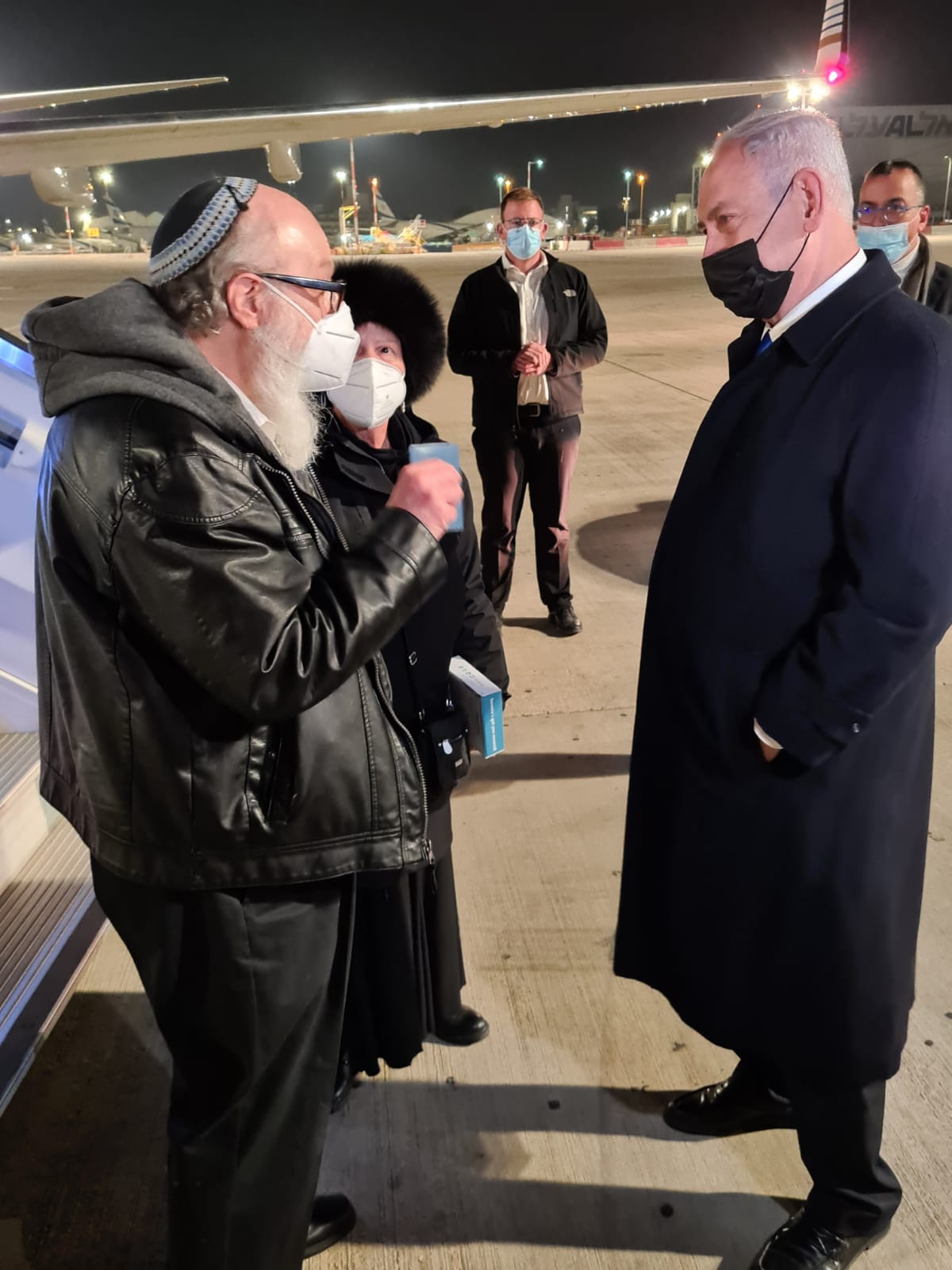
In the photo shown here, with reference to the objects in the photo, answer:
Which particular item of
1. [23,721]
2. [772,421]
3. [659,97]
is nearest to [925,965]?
[772,421]

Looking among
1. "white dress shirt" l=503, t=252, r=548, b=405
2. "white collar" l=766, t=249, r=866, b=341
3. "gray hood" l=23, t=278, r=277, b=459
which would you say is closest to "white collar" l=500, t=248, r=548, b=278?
"white dress shirt" l=503, t=252, r=548, b=405

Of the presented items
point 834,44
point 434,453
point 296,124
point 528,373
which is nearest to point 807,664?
point 434,453

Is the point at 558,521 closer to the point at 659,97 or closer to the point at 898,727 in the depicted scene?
the point at 898,727

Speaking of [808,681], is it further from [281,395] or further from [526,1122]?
[526,1122]

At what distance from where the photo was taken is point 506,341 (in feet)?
14.3

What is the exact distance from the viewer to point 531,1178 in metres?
1.91

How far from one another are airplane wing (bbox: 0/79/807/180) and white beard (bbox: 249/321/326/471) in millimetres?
5468

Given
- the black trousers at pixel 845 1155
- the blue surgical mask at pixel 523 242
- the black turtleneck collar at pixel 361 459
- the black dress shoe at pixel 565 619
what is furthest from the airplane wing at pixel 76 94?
the black trousers at pixel 845 1155

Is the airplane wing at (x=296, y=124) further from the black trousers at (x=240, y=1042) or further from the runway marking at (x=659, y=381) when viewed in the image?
the black trousers at (x=240, y=1042)

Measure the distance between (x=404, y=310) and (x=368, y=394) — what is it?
0.95ft

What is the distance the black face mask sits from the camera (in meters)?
1.55

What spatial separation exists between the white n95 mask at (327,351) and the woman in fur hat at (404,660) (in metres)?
0.31

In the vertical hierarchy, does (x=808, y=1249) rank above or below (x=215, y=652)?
below

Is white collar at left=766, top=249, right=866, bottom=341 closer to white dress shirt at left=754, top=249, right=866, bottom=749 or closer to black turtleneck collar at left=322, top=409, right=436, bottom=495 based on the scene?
white dress shirt at left=754, top=249, right=866, bottom=749
